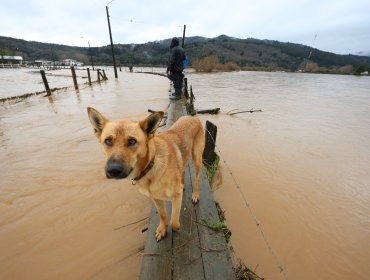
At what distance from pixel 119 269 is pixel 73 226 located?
132 centimetres

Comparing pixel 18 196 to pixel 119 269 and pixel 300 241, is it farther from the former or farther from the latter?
pixel 300 241

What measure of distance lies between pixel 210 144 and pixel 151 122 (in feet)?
11.2

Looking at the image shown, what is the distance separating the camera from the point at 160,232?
272 cm

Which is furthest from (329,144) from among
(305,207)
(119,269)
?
(119,269)

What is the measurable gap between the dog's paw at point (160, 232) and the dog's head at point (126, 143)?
919 mm

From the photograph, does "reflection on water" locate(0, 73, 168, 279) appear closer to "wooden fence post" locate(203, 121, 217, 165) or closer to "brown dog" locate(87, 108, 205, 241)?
"brown dog" locate(87, 108, 205, 241)


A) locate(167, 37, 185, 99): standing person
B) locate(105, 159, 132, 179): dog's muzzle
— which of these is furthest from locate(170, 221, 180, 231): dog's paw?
locate(167, 37, 185, 99): standing person

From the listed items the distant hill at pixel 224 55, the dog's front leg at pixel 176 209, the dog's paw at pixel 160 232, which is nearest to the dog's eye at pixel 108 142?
the dog's front leg at pixel 176 209

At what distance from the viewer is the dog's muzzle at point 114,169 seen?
1915 millimetres

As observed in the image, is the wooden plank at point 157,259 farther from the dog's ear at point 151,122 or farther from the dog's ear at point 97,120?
the dog's ear at point 97,120

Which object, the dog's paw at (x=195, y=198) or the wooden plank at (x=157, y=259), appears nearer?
the wooden plank at (x=157, y=259)

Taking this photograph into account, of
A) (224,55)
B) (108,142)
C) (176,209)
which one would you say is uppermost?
(224,55)

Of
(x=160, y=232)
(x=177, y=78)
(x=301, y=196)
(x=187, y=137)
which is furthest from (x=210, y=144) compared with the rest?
(x=177, y=78)

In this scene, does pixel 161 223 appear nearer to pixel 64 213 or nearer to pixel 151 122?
pixel 151 122
